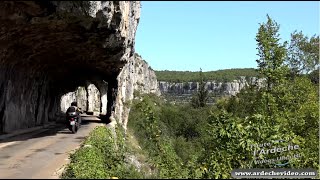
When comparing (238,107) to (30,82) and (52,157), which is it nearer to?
(30,82)

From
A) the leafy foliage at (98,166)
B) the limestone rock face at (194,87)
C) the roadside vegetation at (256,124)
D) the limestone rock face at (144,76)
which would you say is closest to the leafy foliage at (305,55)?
the roadside vegetation at (256,124)

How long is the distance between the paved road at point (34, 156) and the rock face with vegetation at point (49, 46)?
125 inches

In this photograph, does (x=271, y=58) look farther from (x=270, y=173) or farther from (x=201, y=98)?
(x=201, y=98)

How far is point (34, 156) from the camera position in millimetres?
12938

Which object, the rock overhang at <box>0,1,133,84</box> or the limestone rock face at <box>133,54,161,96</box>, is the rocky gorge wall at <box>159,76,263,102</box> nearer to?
the limestone rock face at <box>133,54,161,96</box>

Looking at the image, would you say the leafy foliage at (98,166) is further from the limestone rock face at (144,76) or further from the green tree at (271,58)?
the limestone rock face at (144,76)

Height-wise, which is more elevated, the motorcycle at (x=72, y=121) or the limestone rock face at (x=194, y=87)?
the limestone rock face at (x=194, y=87)

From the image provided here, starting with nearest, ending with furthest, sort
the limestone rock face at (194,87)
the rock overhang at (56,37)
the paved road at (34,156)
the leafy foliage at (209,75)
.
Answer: the paved road at (34,156)
the rock overhang at (56,37)
the limestone rock face at (194,87)
the leafy foliage at (209,75)

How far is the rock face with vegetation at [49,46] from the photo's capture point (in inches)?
544

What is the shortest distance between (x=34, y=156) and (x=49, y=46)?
24.1 feet

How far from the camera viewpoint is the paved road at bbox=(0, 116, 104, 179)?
32.5 ft

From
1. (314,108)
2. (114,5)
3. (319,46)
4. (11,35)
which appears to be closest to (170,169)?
(114,5)

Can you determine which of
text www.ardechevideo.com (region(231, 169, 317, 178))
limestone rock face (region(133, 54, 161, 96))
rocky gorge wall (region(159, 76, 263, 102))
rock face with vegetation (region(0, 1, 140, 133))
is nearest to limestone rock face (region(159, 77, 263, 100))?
rocky gorge wall (region(159, 76, 263, 102))

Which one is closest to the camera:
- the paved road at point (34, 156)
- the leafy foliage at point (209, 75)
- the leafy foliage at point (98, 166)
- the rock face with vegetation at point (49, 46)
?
the leafy foliage at point (98, 166)
